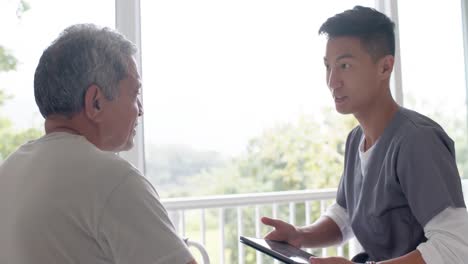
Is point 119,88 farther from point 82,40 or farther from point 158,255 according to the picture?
point 158,255

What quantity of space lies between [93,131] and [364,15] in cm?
98

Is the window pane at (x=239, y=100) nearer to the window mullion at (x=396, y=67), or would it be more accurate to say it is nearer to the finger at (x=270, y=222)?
the window mullion at (x=396, y=67)

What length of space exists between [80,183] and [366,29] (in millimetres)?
1057

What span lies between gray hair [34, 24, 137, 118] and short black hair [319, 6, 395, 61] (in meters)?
0.79

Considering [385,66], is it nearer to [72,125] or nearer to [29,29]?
[72,125]

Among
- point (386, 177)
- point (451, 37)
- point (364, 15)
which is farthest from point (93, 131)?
point (451, 37)

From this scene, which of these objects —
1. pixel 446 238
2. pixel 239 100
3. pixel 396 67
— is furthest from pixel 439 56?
pixel 239 100

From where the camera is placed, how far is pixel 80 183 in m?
1.05

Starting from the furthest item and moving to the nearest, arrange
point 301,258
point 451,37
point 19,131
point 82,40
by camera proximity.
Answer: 1. point 451,37
2. point 19,131
3. point 301,258
4. point 82,40

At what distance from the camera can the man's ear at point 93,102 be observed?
3.82 ft

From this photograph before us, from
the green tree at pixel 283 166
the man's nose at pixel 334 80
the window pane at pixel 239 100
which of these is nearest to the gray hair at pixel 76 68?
the man's nose at pixel 334 80

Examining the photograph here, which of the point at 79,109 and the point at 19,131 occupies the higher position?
the point at 79,109

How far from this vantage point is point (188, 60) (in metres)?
7.59

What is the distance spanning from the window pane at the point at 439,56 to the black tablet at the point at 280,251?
171 centimetres
